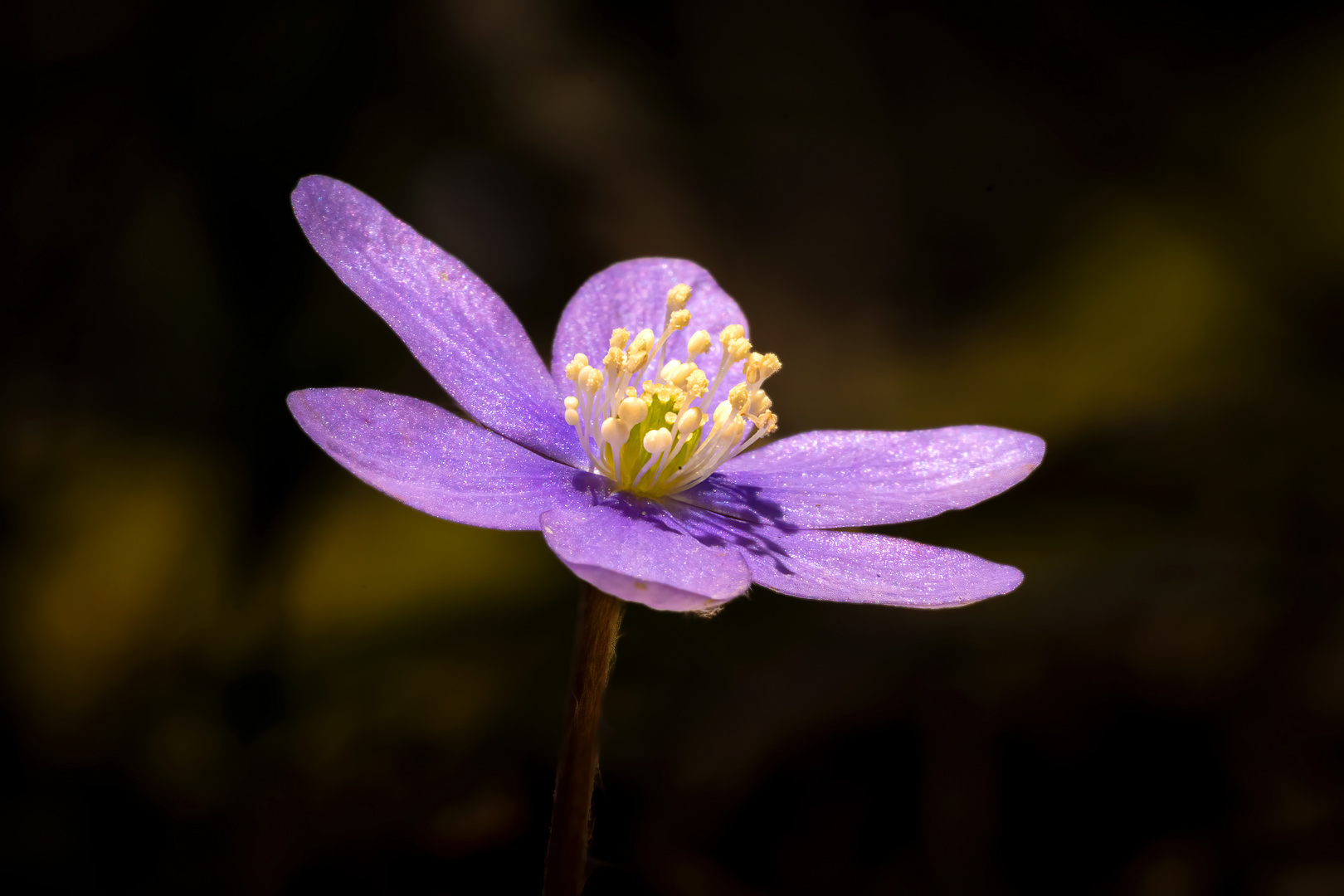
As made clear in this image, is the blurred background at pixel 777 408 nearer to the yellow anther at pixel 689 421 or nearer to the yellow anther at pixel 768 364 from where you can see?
the yellow anther at pixel 768 364

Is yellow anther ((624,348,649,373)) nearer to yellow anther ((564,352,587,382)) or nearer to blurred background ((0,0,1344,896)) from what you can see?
yellow anther ((564,352,587,382))

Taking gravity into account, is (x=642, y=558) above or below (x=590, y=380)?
below

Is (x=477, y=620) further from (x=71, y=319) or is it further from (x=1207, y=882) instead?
(x=1207, y=882)

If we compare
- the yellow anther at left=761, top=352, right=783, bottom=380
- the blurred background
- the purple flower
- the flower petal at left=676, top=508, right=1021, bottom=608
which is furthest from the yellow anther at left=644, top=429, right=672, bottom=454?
the blurred background

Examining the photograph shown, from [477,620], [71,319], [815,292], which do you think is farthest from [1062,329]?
→ [71,319]

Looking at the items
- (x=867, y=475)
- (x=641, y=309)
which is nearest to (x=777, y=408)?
(x=641, y=309)

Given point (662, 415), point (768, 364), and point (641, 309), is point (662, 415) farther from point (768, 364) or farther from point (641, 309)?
point (641, 309)

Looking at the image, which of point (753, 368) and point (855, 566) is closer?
point (855, 566)
